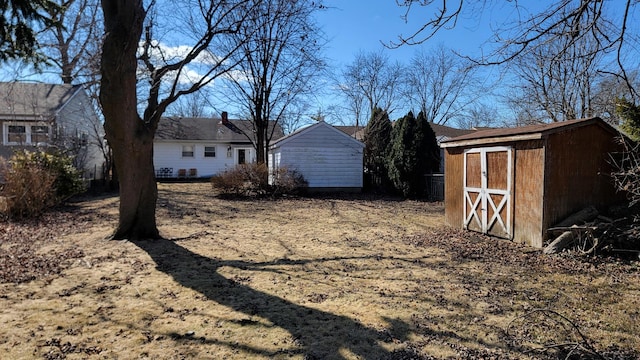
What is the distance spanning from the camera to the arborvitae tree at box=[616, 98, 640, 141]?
7.71 meters

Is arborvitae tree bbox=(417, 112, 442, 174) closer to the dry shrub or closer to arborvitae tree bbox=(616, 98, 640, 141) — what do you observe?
the dry shrub

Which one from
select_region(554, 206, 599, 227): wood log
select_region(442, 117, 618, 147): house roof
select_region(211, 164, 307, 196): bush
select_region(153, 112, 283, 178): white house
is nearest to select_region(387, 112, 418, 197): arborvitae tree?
select_region(211, 164, 307, 196): bush

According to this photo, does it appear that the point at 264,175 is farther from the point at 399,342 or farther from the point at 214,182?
the point at 399,342

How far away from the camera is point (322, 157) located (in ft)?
64.1

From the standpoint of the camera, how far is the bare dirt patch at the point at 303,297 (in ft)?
11.3

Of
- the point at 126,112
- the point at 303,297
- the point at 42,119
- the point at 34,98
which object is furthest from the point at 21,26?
the point at 34,98

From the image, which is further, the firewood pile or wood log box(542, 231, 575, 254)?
wood log box(542, 231, 575, 254)

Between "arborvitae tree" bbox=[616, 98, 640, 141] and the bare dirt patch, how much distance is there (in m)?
3.26

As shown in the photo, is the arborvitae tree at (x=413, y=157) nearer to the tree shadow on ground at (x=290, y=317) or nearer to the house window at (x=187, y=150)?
the tree shadow on ground at (x=290, y=317)

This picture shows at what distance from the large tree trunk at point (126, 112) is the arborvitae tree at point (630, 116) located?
384 inches

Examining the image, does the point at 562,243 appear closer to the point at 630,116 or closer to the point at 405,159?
the point at 630,116

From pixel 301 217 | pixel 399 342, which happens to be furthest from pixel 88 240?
pixel 399 342

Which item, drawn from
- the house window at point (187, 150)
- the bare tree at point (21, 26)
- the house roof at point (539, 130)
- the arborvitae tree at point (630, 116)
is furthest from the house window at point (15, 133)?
the arborvitae tree at point (630, 116)

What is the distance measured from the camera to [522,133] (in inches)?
309
